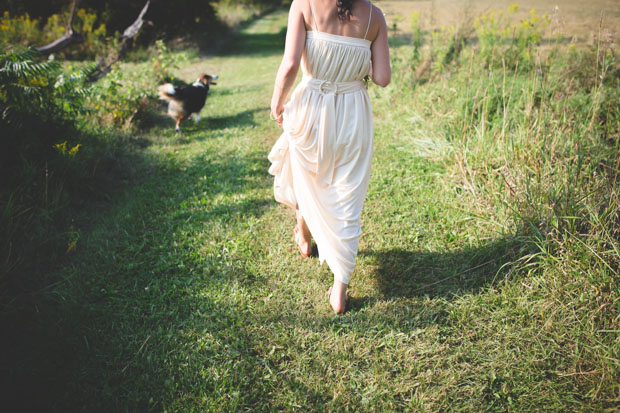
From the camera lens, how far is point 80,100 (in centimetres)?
426

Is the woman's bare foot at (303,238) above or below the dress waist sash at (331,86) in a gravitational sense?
below

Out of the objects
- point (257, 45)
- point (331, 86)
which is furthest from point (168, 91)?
point (257, 45)

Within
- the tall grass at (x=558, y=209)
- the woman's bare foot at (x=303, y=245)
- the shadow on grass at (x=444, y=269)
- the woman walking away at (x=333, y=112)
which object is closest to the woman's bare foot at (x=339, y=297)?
the woman walking away at (x=333, y=112)

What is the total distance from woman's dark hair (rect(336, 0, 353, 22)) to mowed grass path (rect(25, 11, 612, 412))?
211 cm

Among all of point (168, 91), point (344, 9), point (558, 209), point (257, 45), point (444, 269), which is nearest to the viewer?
point (344, 9)

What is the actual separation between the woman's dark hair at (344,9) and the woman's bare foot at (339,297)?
6.28 feet

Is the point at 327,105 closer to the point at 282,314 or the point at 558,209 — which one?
the point at 282,314

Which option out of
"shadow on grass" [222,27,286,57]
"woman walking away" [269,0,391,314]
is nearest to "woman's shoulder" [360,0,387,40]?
"woman walking away" [269,0,391,314]

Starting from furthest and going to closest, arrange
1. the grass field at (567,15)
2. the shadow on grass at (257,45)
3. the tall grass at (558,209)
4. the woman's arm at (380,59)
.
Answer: the shadow on grass at (257,45) → the grass field at (567,15) → the woman's arm at (380,59) → the tall grass at (558,209)

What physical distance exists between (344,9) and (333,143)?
0.88 meters

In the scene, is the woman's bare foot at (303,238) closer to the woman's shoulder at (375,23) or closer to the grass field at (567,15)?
the woman's shoulder at (375,23)

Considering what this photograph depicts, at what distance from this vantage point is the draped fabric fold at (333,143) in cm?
224

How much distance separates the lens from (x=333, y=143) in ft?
7.81

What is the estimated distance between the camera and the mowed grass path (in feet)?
6.73
